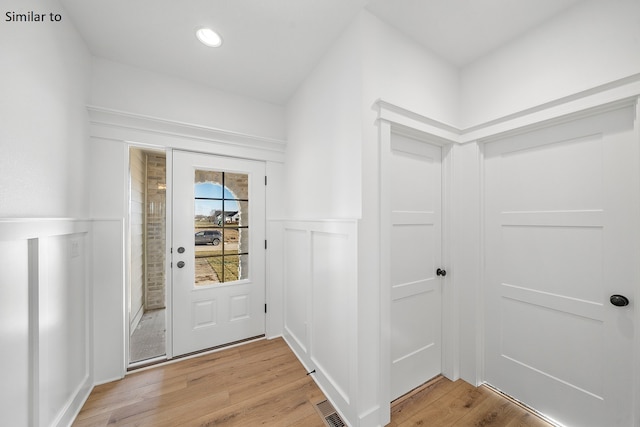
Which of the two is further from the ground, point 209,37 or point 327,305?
point 209,37

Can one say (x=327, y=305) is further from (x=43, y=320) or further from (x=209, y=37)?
(x=209, y=37)

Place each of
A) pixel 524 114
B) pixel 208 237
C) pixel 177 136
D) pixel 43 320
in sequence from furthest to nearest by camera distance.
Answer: pixel 208 237 → pixel 177 136 → pixel 524 114 → pixel 43 320

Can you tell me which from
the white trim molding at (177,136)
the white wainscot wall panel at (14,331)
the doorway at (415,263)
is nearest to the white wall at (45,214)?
the white wainscot wall panel at (14,331)

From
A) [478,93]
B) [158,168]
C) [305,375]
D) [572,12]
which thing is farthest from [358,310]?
[158,168]

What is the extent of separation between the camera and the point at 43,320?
4.11ft

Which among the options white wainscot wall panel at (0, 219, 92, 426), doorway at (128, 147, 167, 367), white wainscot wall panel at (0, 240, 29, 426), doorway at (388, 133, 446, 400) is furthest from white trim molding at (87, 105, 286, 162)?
doorway at (388, 133, 446, 400)

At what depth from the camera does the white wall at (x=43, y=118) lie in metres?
1.09

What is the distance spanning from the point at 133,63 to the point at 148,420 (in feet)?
9.20

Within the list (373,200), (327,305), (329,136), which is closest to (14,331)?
(327,305)

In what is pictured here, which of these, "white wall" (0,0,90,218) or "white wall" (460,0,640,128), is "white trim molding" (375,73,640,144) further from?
"white wall" (0,0,90,218)

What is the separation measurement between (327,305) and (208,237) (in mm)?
1434

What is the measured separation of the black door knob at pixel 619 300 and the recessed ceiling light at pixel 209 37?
312 cm

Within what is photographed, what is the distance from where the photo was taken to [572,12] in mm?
1428

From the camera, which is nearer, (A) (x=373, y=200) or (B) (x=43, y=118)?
(B) (x=43, y=118)
